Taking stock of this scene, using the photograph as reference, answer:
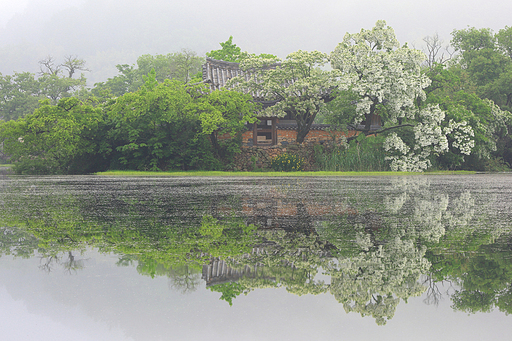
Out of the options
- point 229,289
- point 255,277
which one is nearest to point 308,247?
point 255,277

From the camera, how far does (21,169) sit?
2966 centimetres

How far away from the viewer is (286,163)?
29531 millimetres

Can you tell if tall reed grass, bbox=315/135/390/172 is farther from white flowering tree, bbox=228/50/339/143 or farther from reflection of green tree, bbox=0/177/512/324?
reflection of green tree, bbox=0/177/512/324

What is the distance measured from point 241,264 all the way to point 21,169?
1159 inches

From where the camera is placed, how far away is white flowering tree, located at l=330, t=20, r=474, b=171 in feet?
94.2

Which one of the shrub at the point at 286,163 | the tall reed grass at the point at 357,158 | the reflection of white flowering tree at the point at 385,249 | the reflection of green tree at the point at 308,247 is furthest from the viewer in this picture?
the shrub at the point at 286,163

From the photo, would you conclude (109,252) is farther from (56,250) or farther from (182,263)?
(182,263)

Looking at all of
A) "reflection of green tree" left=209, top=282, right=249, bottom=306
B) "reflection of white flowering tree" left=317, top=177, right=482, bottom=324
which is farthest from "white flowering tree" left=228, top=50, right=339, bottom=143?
"reflection of green tree" left=209, top=282, right=249, bottom=306

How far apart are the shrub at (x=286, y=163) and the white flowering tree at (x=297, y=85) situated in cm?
249

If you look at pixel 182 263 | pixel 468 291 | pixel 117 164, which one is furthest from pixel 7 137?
pixel 468 291

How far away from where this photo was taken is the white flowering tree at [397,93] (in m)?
28.7

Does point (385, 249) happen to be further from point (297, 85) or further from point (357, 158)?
point (297, 85)

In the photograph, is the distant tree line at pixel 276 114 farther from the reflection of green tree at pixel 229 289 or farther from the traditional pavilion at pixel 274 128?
the reflection of green tree at pixel 229 289

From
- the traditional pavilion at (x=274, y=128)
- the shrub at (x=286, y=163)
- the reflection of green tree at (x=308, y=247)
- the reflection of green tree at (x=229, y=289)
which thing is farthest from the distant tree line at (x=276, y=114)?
the reflection of green tree at (x=229, y=289)
